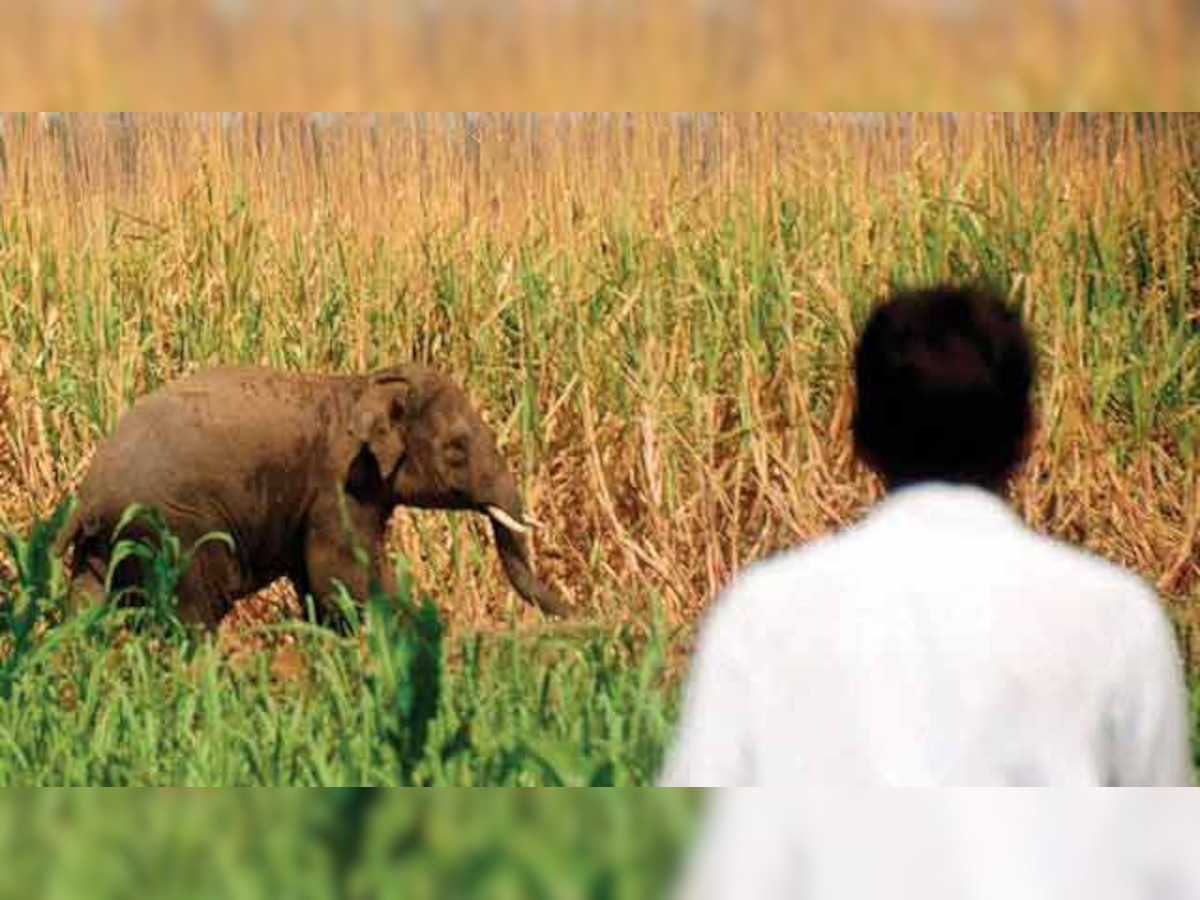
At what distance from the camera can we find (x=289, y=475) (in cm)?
489

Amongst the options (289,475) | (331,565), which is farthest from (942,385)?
(289,475)

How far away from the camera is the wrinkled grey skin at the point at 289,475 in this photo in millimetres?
4578

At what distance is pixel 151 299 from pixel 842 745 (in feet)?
11.4

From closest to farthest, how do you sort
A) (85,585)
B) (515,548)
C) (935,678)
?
(935,678) → (85,585) → (515,548)

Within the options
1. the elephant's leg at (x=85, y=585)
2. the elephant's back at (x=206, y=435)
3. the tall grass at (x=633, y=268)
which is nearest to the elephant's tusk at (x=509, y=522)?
the tall grass at (x=633, y=268)

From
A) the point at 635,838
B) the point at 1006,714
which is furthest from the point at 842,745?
the point at 635,838

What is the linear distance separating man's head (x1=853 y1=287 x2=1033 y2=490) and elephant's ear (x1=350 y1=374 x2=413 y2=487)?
124 inches

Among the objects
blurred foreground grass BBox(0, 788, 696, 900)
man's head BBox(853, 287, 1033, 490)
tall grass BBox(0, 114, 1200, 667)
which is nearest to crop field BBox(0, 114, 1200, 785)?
tall grass BBox(0, 114, 1200, 667)

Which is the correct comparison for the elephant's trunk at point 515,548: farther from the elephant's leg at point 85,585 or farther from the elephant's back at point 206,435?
the elephant's leg at point 85,585

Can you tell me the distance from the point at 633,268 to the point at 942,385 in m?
3.10

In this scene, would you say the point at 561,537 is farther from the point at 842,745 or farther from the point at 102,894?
the point at 102,894

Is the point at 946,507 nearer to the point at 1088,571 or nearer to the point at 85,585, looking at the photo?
the point at 1088,571

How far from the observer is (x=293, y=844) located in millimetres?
781
